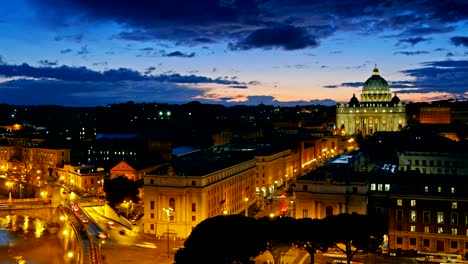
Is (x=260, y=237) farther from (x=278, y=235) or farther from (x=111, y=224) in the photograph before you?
(x=111, y=224)

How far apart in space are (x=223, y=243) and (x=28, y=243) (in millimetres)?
38763

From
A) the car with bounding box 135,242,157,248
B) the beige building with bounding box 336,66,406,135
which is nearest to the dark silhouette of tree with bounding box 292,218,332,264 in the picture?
the car with bounding box 135,242,157,248

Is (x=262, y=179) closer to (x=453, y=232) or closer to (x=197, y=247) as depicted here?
→ (x=453, y=232)

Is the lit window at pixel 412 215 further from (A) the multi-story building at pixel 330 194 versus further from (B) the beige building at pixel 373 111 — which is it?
(B) the beige building at pixel 373 111

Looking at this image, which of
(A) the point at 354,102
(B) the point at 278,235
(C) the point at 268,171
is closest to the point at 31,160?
(C) the point at 268,171

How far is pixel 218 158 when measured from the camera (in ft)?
245

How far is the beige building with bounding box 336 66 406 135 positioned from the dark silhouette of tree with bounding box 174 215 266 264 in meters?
144

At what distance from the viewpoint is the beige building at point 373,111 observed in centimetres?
18625

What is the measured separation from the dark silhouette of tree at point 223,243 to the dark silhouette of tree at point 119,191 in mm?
34255

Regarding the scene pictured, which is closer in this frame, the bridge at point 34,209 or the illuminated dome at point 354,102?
the bridge at point 34,209

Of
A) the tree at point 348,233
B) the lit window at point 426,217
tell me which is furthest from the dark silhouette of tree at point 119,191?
the lit window at point 426,217

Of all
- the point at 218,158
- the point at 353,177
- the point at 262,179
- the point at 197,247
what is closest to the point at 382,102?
the point at 262,179

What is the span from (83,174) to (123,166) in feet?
34.2

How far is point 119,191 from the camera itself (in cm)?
7369
